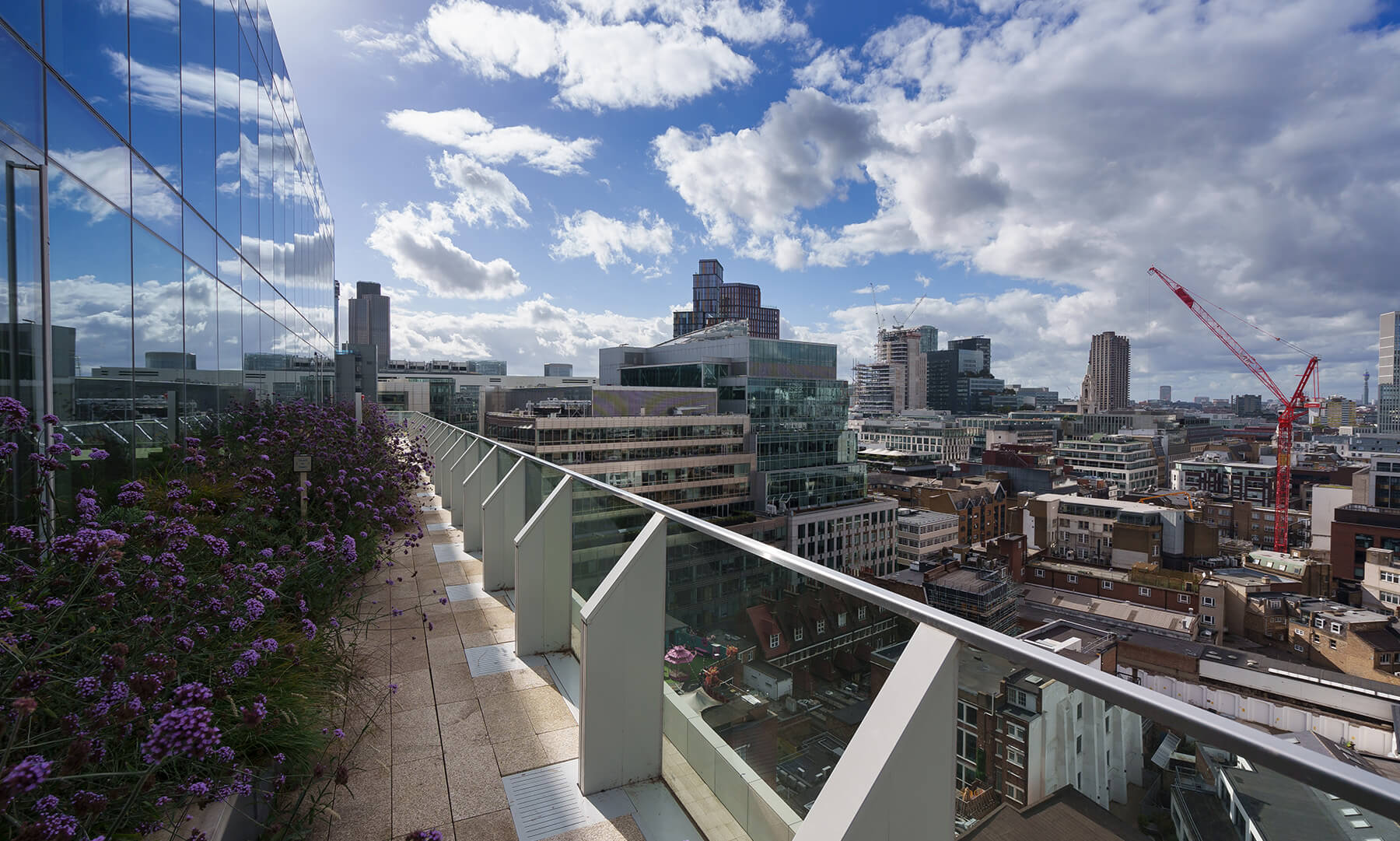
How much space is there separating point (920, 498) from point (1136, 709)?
64.0 metres

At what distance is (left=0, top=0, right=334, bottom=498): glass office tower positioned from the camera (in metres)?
3.41

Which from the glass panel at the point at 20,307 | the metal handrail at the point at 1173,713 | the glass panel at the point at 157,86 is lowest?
the metal handrail at the point at 1173,713

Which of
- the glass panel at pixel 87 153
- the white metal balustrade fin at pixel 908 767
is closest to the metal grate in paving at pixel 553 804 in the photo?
the white metal balustrade fin at pixel 908 767

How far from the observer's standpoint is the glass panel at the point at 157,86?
4945 millimetres

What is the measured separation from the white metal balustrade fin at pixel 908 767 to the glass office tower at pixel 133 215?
4.45 metres

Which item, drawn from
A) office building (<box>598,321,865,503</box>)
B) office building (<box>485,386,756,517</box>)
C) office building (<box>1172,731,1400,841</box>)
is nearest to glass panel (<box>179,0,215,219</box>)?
office building (<box>1172,731,1400,841</box>)

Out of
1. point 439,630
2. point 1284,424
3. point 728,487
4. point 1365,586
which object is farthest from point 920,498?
point 439,630

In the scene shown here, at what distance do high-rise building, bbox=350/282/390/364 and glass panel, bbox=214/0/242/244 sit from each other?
11707 cm

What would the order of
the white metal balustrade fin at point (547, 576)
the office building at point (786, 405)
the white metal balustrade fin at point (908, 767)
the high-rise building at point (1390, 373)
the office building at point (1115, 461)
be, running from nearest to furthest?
the white metal balustrade fin at point (908, 767) → the white metal balustrade fin at point (547, 576) → the office building at point (786, 405) → the office building at point (1115, 461) → the high-rise building at point (1390, 373)

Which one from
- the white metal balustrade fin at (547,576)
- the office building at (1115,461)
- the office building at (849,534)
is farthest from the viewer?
the office building at (1115,461)

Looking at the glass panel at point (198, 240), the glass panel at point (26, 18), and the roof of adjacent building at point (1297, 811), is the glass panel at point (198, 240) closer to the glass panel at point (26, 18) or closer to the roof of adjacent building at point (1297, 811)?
the glass panel at point (26, 18)

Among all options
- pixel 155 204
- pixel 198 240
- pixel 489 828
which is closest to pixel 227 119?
pixel 198 240

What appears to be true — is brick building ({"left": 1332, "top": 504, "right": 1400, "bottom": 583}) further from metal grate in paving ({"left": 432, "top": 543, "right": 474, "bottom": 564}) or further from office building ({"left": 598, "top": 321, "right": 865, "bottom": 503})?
metal grate in paving ({"left": 432, "top": 543, "right": 474, "bottom": 564})

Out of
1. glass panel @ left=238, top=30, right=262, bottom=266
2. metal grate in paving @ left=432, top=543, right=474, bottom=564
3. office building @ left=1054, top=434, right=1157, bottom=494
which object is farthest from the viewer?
office building @ left=1054, top=434, right=1157, bottom=494
